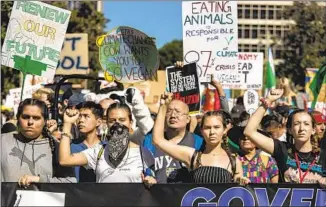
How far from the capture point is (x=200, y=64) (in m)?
9.08

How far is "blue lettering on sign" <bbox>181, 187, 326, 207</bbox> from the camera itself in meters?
5.04

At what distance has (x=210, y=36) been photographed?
9.19 m

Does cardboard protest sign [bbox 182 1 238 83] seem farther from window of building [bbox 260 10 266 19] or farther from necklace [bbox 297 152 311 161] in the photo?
window of building [bbox 260 10 266 19]

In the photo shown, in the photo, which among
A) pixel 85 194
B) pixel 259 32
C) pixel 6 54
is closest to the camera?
pixel 85 194

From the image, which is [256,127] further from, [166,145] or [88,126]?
[88,126]

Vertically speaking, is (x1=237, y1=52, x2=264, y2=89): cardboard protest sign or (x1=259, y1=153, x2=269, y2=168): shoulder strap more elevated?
(x1=237, y1=52, x2=264, y2=89): cardboard protest sign

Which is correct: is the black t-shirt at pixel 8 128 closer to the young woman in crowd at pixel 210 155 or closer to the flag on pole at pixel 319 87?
the young woman in crowd at pixel 210 155

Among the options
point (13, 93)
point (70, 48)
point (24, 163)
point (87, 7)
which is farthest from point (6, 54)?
point (87, 7)

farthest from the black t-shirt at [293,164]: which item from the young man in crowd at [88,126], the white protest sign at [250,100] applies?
the white protest sign at [250,100]

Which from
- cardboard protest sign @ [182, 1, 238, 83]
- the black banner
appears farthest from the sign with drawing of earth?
cardboard protest sign @ [182, 1, 238, 83]

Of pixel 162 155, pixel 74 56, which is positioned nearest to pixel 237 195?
pixel 162 155

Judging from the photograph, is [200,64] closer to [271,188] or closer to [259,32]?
[271,188]

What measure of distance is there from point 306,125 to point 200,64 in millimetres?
3809

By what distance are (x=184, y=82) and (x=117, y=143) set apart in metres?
1.97
